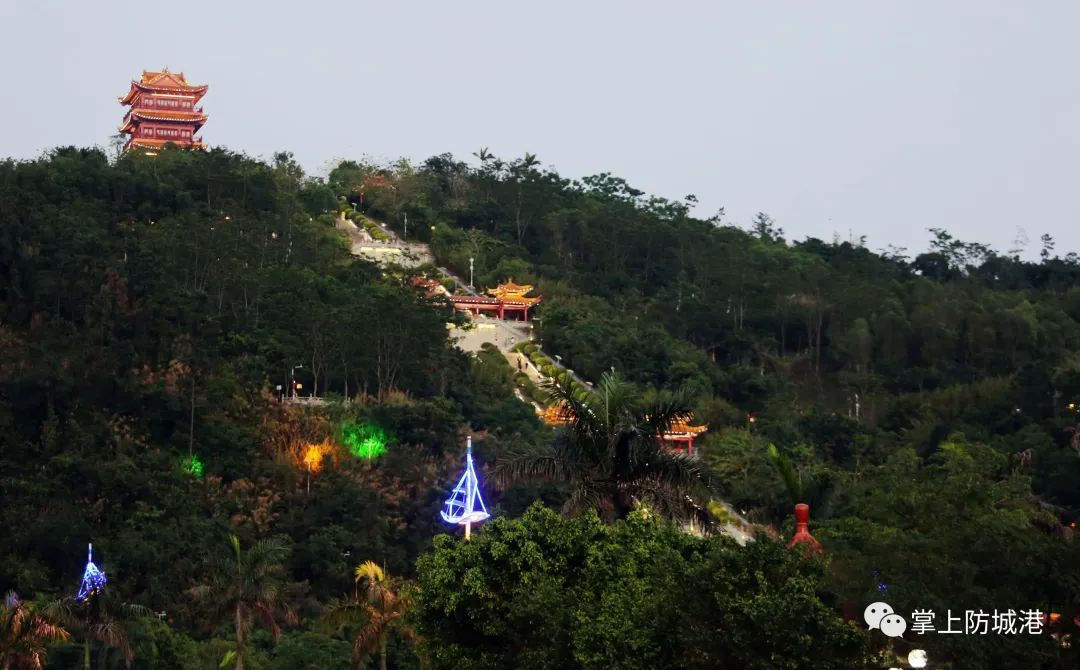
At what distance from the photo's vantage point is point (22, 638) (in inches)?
1005

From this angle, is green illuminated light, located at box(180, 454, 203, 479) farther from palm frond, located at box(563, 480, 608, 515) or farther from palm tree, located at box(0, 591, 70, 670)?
palm frond, located at box(563, 480, 608, 515)

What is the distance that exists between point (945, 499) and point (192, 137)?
185 ft

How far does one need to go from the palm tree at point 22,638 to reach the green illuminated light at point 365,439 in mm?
18755

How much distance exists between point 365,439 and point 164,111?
36.0 meters

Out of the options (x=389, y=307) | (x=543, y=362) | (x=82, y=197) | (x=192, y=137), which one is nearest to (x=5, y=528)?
(x=389, y=307)

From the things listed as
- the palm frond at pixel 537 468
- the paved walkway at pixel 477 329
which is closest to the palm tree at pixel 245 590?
the palm frond at pixel 537 468

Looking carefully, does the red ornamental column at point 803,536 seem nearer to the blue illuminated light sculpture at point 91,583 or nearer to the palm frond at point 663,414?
the palm frond at point 663,414

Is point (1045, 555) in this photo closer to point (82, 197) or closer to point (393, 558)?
point (393, 558)

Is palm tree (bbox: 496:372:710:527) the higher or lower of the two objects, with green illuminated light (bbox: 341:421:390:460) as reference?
higher

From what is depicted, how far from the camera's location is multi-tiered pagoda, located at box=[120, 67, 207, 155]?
7681 centimetres

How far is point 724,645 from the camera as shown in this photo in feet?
57.8

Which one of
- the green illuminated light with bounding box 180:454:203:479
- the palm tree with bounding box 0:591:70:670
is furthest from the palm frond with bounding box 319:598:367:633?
the green illuminated light with bounding box 180:454:203:479

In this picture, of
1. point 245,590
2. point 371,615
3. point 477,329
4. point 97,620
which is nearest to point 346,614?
point 371,615

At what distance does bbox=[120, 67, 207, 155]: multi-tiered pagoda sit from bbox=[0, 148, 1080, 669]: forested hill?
675 cm
